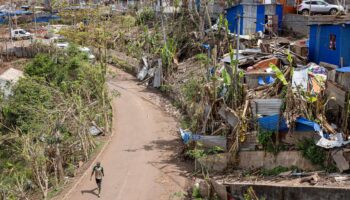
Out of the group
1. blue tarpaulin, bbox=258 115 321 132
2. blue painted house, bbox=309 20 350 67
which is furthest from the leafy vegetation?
blue painted house, bbox=309 20 350 67

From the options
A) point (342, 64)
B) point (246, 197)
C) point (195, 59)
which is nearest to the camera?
point (246, 197)

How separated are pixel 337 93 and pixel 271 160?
10.1 ft

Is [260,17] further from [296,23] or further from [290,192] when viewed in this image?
[290,192]

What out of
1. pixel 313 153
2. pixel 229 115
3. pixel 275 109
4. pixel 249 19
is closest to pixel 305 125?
pixel 313 153

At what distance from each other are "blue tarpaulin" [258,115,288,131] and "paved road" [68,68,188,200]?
351 cm

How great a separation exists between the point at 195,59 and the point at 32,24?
92.8 feet

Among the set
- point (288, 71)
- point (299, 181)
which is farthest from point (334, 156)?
point (288, 71)

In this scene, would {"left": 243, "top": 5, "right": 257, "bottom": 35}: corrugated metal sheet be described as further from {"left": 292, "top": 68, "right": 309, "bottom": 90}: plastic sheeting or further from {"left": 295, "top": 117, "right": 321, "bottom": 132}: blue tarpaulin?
A: {"left": 295, "top": 117, "right": 321, "bottom": 132}: blue tarpaulin

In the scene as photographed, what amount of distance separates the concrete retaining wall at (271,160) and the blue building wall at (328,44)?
5732 mm

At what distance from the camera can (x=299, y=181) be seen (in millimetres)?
14281

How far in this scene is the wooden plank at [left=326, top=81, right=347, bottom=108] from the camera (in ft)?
47.9

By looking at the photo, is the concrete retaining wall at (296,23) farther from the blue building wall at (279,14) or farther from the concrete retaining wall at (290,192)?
the concrete retaining wall at (290,192)

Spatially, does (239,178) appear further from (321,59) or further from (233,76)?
(321,59)

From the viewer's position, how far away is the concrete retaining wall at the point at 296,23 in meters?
29.2
